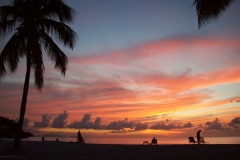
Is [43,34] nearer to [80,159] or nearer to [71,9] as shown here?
[71,9]

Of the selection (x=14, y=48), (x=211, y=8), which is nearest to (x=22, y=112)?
(x=14, y=48)

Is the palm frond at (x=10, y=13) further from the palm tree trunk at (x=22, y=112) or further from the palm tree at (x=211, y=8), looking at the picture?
the palm tree at (x=211, y=8)

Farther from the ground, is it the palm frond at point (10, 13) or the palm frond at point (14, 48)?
the palm frond at point (10, 13)

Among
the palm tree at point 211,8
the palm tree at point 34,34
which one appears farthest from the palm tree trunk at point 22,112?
the palm tree at point 211,8

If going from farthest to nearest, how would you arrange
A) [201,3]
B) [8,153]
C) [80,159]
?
1. [8,153]
2. [80,159]
3. [201,3]

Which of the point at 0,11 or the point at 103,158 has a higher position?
the point at 0,11

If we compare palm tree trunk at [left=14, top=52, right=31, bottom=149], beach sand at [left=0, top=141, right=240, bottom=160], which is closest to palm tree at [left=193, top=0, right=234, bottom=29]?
beach sand at [left=0, top=141, right=240, bottom=160]

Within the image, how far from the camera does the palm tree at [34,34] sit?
14914 millimetres

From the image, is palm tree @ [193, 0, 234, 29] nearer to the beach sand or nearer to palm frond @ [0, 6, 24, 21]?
the beach sand

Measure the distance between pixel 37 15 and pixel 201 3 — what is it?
10400mm

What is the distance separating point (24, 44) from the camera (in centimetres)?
1559

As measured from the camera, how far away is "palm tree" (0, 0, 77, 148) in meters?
14.9

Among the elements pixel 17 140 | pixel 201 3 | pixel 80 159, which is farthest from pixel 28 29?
A: pixel 201 3

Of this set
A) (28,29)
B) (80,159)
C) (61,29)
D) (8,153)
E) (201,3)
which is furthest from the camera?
(61,29)
